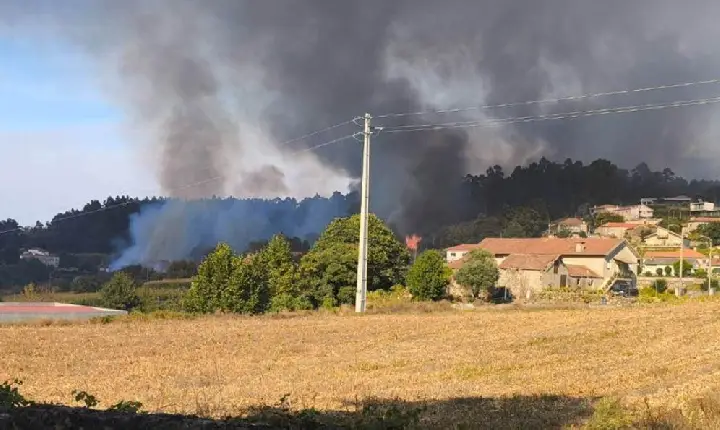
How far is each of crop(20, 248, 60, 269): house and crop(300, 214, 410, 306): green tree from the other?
115280mm

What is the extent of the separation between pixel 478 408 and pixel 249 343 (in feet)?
43.3

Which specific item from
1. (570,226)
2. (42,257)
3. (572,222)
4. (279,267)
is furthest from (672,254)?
(42,257)

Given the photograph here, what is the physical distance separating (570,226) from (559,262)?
81573 millimetres

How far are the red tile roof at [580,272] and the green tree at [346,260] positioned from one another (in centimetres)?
2881

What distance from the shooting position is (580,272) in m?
94.2

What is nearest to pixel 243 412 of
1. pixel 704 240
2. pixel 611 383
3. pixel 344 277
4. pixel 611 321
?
pixel 611 383

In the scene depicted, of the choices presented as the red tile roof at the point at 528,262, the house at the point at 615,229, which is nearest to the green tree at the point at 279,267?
the red tile roof at the point at 528,262

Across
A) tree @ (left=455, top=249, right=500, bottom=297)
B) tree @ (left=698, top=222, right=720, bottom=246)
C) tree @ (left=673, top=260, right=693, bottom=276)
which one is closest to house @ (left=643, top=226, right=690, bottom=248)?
tree @ (left=698, top=222, right=720, bottom=246)

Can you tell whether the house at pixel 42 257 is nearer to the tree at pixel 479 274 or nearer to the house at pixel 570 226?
the house at pixel 570 226

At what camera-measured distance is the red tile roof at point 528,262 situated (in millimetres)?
82875

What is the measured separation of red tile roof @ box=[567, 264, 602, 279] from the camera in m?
92.9

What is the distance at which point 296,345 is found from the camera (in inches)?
887

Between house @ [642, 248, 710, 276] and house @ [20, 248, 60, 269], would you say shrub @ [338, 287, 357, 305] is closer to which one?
house @ [642, 248, 710, 276]

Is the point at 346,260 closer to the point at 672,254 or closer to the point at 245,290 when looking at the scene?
the point at 245,290
